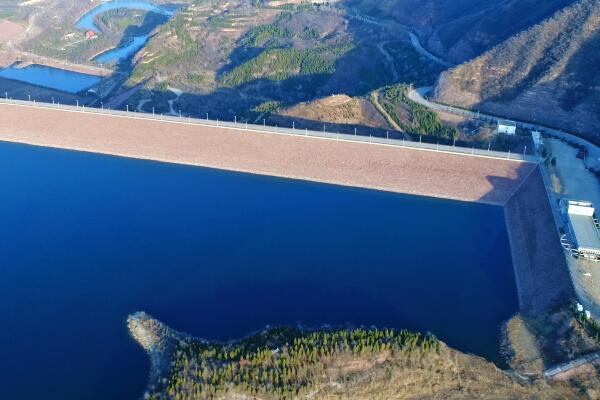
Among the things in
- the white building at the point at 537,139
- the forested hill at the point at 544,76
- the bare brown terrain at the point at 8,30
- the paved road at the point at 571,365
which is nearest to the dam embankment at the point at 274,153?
the white building at the point at 537,139

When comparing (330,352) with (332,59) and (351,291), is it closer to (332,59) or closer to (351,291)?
(351,291)

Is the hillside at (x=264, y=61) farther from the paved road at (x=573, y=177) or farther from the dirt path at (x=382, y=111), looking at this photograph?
the paved road at (x=573, y=177)

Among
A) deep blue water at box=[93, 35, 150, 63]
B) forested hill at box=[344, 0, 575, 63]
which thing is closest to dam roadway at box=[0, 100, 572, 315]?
forested hill at box=[344, 0, 575, 63]

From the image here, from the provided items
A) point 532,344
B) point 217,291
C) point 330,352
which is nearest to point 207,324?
point 217,291

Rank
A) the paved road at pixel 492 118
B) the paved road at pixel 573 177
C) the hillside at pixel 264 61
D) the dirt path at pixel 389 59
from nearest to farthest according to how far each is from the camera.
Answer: the paved road at pixel 573 177 → the paved road at pixel 492 118 → the hillside at pixel 264 61 → the dirt path at pixel 389 59

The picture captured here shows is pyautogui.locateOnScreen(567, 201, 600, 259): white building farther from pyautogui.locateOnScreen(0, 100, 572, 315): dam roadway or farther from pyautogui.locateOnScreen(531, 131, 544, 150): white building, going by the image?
pyautogui.locateOnScreen(531, 131, 544, 150): white building

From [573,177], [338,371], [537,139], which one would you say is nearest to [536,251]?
[573,177]
